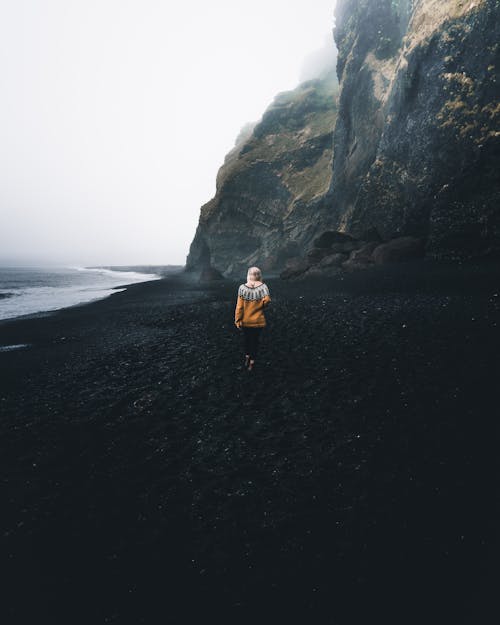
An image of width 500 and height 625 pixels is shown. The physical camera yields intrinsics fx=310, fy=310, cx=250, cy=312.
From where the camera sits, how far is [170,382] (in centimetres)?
949

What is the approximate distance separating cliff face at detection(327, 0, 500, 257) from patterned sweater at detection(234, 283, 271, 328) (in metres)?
25.5

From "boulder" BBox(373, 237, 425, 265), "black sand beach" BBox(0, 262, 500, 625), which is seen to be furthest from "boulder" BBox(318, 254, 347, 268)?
"black sand beach" BBox(0, 262, 500, 625)

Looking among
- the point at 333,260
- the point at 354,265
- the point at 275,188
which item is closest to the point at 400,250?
the point at 354,265

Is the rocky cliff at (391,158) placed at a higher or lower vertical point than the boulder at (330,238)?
higher

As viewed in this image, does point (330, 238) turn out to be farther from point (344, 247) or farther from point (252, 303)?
point (252, 303)

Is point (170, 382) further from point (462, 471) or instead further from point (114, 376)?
point (462, 471)

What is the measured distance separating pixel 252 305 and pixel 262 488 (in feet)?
16.9

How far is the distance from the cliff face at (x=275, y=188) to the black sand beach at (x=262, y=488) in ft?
160

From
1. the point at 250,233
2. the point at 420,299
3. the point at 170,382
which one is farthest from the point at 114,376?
the point at 250,233

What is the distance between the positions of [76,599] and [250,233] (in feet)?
221

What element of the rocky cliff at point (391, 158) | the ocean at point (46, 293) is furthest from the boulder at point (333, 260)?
the ocean at point (46, 293)

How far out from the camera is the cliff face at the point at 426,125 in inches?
1003

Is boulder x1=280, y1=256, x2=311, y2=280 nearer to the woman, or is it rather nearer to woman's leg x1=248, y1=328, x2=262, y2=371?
woman's leg x1=248, y1=328, x2=262, y2=371

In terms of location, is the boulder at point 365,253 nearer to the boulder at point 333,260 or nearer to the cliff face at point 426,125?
the boulder at point 333,260
